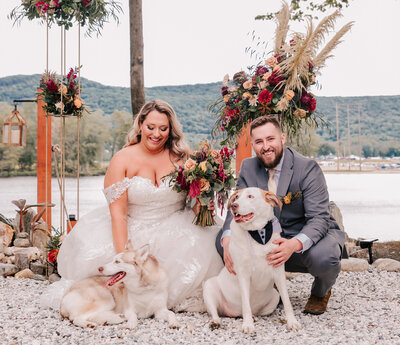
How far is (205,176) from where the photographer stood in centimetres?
361

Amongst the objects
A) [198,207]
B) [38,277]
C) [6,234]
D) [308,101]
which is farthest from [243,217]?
[6,234]

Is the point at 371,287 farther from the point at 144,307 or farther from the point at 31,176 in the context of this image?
the point at 31,176

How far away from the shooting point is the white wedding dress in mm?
3602

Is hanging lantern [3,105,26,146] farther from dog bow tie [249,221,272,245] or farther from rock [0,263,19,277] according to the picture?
dog bow tie [249,221,272,245]

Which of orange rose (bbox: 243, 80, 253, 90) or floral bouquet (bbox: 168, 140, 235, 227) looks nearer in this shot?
floral bouquet (bbox: 168, 140, 235, 227)

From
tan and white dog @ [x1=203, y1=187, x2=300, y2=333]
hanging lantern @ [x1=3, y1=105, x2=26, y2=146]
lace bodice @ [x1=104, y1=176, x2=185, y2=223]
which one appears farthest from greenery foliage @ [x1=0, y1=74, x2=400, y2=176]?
tan and white dog @ [x1=203, y1=187, x2=300, y2=333]

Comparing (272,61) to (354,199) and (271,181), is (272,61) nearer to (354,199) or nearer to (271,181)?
(271,181)

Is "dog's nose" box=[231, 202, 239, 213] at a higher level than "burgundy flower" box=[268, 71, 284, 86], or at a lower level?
lower

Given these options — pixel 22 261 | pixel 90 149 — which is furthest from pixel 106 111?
pixel 22 261

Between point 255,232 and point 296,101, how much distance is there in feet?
5.92

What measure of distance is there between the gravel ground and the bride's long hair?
57.8 inches

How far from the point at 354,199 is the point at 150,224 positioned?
781cm

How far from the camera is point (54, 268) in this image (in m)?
5.12

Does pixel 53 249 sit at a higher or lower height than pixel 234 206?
lower
